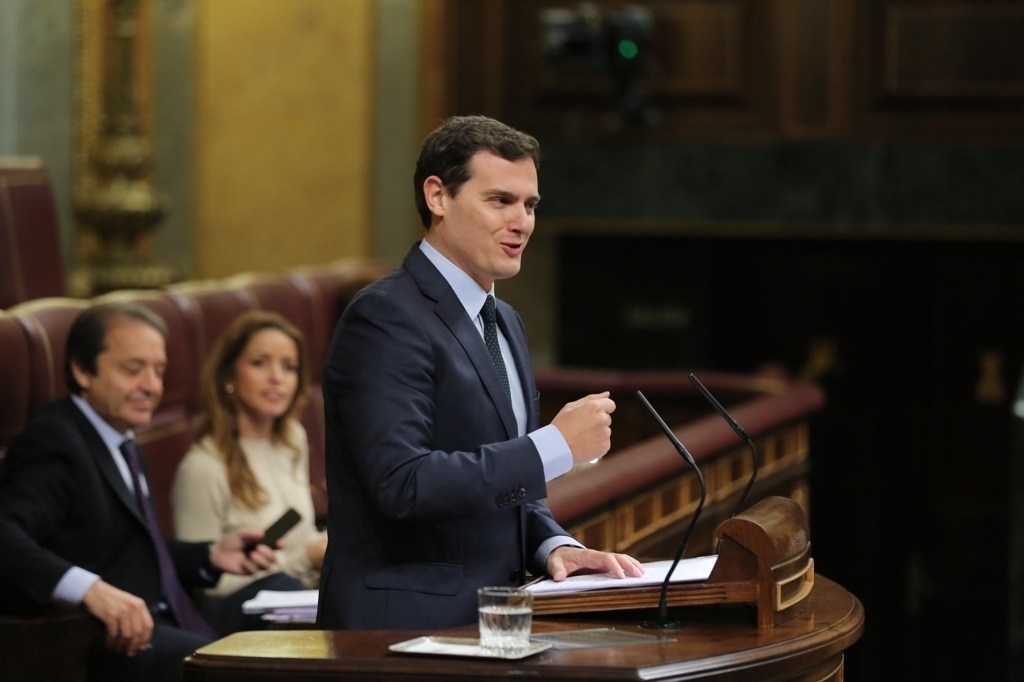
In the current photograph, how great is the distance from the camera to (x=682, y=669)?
173 cm

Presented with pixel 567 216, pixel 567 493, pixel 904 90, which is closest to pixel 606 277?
pixel 567 216

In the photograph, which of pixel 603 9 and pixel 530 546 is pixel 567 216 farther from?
pixel 530 546

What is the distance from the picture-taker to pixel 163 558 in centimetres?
297

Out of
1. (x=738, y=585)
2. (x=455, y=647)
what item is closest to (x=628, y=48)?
(x=738, y=585)

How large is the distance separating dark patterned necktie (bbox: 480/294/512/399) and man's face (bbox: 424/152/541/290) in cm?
8

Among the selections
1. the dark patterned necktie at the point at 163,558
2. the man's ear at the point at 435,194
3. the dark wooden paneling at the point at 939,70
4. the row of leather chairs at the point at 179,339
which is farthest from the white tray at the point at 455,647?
the dark wooden paneling at the point at 939,70

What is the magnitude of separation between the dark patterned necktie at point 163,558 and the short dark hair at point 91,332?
0.16m

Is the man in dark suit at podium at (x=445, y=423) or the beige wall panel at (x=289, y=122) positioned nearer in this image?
the man in dark suit at podium at (x=445, y=423)

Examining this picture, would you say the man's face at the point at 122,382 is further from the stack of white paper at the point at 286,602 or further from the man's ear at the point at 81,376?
the stack of white paper at the point at 286,602

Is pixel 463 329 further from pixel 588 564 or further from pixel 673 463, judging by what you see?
pixel 673 463

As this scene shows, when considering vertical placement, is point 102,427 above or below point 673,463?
above

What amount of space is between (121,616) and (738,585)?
1202 mm

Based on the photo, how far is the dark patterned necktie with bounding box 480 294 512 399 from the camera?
2.10 metres

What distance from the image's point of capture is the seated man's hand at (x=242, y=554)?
2.85m
